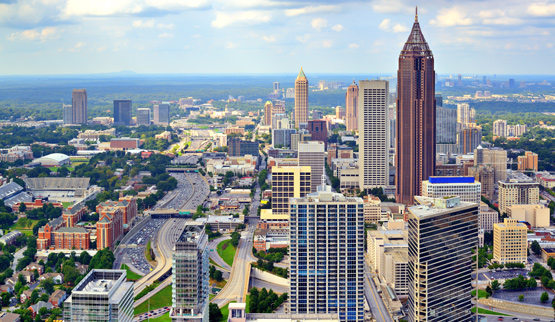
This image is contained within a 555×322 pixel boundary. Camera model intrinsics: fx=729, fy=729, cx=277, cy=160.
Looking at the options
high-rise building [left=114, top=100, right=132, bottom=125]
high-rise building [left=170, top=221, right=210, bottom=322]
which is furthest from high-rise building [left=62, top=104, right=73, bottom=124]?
high-rise building [left=170, top=221, right=210, bottom=322]

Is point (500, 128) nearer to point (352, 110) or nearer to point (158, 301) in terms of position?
point (352, 110)

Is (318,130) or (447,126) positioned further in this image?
(447,126)

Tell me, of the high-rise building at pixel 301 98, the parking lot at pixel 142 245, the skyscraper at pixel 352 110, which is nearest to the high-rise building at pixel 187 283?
the parking lot at pixel 142 245

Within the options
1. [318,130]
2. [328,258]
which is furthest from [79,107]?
[328,258]

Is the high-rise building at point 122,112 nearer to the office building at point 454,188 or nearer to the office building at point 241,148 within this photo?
the office building at point 241,148

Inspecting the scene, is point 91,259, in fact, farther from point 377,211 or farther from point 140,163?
point 140,163

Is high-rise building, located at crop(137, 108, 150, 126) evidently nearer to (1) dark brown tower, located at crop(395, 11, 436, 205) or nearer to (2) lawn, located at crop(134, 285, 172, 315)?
(1) dark brown tower, located at crop(395, 11, 436, 205)
